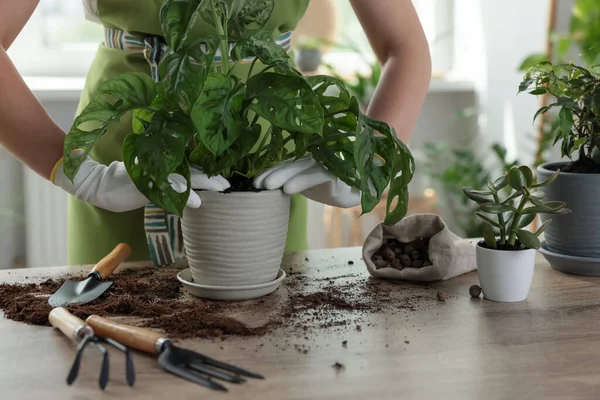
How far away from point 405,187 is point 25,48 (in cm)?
255

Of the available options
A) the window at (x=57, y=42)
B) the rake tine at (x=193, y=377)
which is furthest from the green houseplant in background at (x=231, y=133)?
the window at (x=57, y=42)

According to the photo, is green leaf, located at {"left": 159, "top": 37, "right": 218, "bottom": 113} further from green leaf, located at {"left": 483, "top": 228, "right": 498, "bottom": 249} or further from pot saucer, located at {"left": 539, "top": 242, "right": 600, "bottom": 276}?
pot saucer, located at {"left": 539, "top": 242, "right": 600, "bottom": 276}

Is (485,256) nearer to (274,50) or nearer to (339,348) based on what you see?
(339,348)

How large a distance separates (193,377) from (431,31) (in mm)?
3075

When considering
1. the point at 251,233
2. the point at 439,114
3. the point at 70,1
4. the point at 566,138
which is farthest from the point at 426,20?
the point at 251,233

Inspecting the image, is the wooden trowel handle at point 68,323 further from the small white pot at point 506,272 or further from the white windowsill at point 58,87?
the white windowsill at point 58,87

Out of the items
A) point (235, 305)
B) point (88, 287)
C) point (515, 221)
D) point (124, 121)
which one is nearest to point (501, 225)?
point (515, 221)

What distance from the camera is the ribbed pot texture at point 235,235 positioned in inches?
40.4

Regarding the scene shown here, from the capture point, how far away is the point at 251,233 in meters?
1.04

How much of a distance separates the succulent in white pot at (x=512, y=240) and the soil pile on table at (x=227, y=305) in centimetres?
9

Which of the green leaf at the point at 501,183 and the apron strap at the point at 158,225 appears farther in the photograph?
the apron strap at the point at 158,225

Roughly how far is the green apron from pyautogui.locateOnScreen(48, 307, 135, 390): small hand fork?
0.50 m

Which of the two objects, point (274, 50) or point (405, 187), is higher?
point (274, 50)

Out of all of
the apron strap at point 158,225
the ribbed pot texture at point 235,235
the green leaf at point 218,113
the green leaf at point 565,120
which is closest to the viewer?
the green leaf at point 218,113
